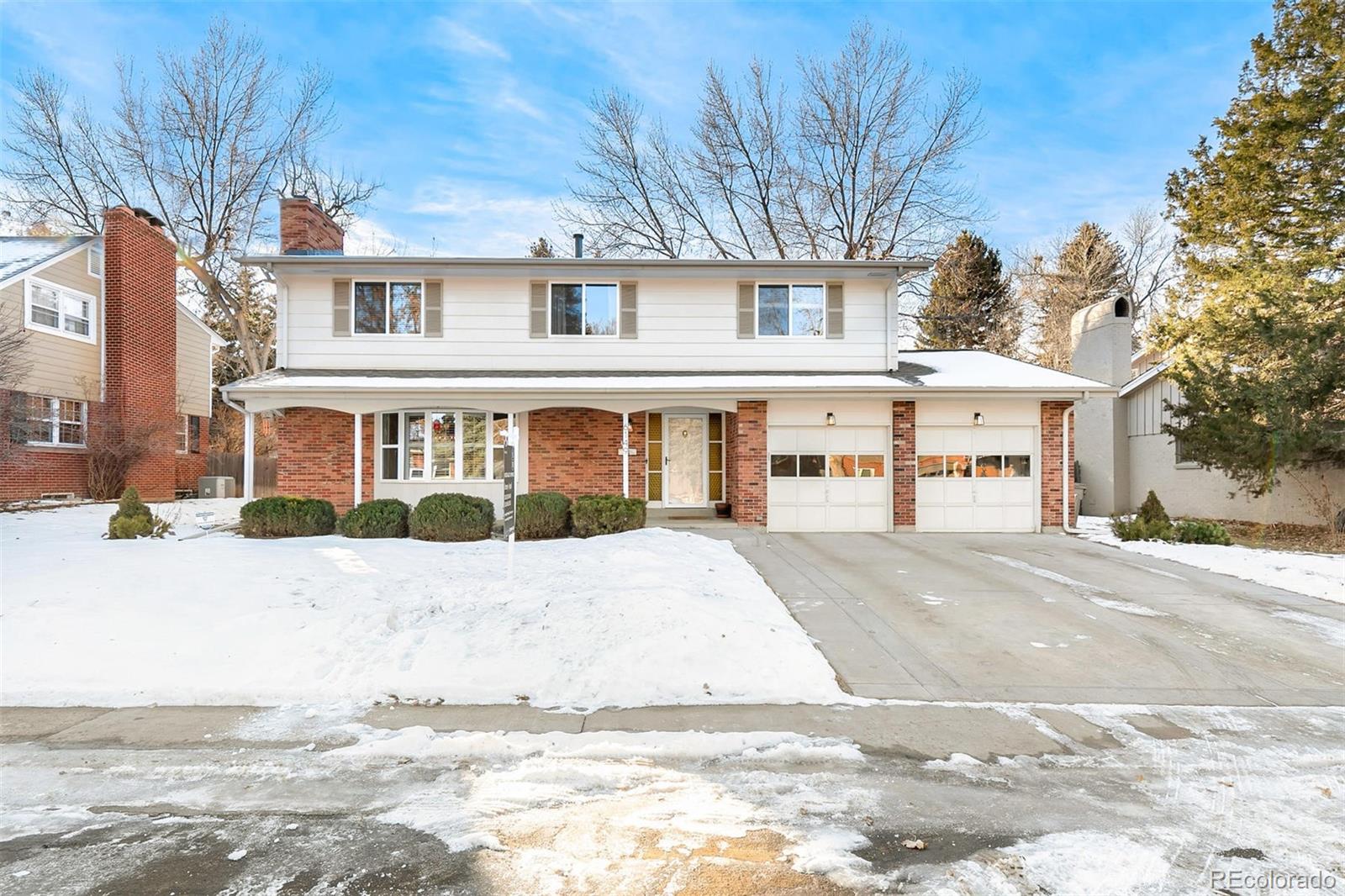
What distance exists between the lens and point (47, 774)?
3.83 m

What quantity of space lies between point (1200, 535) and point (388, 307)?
16.7 metres

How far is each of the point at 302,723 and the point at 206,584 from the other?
3776mm

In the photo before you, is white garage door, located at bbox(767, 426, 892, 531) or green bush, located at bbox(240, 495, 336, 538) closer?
green bush, located at bbox(240, 495, 336, 538)

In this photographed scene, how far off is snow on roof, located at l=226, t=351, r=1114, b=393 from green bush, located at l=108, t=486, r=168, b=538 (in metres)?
2.61

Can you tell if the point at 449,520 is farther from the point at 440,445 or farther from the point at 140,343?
the point at 140,343

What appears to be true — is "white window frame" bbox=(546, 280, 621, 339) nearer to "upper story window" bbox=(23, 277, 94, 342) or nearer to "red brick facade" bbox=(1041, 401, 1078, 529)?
"red brick facade" bbox=(1041, 401, 1078, 529)

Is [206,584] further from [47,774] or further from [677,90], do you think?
[677,90]

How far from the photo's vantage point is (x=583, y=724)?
4629 mm

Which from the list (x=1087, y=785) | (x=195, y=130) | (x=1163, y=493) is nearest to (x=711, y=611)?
(x=1087, y=785)

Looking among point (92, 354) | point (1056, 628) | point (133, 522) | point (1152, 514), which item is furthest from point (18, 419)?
point (1152, 514)

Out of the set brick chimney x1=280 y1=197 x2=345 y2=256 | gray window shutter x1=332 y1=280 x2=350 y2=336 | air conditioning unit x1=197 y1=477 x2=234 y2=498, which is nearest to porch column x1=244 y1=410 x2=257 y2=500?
gray window shutter x1=332 y1=280 x2=350 y2=336

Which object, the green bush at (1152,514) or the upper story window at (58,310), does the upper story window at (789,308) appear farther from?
the upper story window at (58,310)

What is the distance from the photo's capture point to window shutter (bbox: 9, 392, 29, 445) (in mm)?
14469

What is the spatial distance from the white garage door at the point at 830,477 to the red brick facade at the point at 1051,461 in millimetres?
3273
